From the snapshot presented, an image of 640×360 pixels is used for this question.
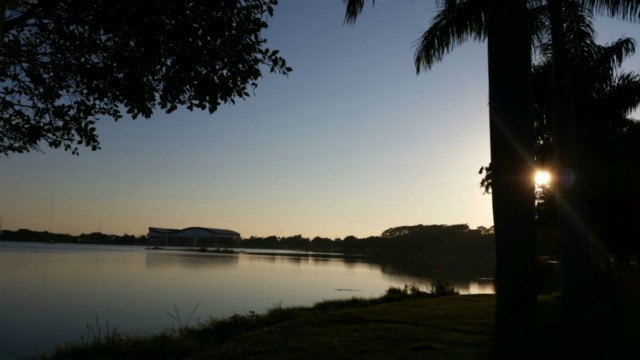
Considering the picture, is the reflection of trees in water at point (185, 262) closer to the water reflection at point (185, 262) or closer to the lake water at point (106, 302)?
the water reflection at point (185, 262)

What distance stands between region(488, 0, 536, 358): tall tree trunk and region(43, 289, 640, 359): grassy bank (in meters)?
0.56

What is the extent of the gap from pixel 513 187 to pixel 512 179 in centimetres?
12

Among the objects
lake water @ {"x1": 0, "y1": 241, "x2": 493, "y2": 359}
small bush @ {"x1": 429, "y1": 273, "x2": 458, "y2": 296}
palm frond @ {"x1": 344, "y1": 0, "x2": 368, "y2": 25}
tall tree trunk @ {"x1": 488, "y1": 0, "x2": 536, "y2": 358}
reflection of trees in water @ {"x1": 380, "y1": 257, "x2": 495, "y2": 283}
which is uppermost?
palm frond @ {"x1": 344, "y1": 0, "x2": 368, "y2": 25}

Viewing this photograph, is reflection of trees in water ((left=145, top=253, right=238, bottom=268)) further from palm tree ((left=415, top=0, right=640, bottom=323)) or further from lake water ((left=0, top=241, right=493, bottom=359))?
palm tree ((left=415, top=0, right=640, bottom=323))

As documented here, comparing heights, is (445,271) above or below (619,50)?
below

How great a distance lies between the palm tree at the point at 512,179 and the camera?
7281 mm

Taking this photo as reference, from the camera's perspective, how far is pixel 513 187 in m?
7.32

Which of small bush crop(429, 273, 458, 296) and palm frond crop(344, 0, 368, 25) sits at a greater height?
palm frond crop(344, 0, 368, 25)

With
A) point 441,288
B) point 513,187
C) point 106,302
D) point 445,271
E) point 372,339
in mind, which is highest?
point 513,187

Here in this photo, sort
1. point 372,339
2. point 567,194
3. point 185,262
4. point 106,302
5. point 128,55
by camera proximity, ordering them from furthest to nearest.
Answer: point 185,262 → point 106,302 → point 567,194 → point 372,339 → point 128,55

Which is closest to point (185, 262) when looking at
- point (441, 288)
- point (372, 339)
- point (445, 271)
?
point (445, 271)

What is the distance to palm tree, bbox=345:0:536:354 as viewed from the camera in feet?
23.9

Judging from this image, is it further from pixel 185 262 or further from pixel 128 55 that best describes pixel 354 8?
pixel 185 262

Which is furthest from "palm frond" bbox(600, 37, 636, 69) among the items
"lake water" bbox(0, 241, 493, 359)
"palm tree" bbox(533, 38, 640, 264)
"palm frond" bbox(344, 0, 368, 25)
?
"lake water" bbox(0, 241, 493, 359)
